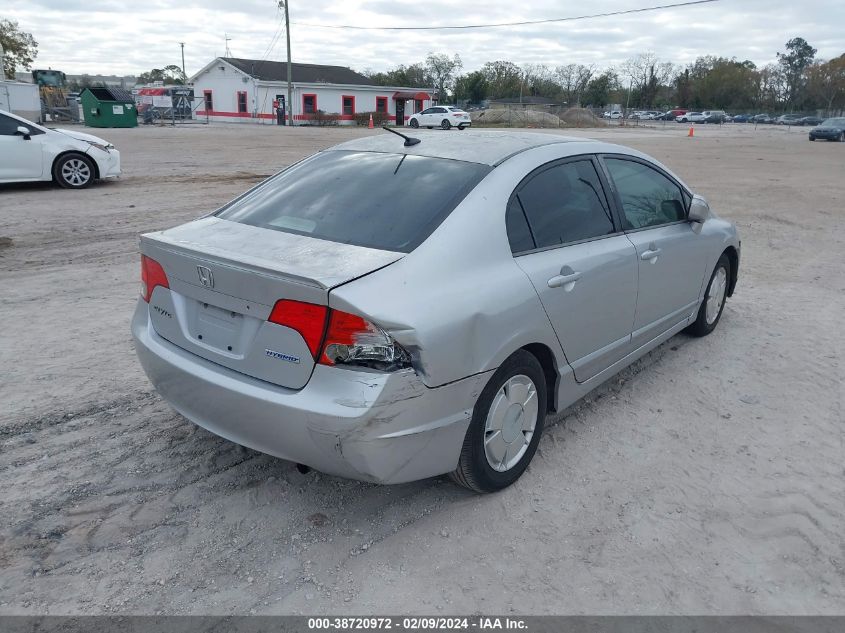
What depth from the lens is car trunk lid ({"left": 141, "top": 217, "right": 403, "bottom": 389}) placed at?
2756 millimetres

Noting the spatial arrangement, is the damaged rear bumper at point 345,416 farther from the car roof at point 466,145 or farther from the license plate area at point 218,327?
the car roof at point 466,145

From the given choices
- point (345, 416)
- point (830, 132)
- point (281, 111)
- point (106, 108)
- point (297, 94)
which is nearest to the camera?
point (345, 416)

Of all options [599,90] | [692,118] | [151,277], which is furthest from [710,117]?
[151,277]

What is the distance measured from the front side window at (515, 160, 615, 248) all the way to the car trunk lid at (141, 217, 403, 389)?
95cm

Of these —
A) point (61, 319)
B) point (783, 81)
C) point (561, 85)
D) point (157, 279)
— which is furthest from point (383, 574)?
point (783, 81)

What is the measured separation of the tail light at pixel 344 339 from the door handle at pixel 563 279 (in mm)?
1035

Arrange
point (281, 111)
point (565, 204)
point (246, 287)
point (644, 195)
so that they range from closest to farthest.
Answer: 1. point (246, 287)
2. point (565, 204)
3. point (644, 195)
4. point (281, 111)

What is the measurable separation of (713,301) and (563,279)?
2.69 meters

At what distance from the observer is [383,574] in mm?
2797

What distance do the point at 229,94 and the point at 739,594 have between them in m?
63.5

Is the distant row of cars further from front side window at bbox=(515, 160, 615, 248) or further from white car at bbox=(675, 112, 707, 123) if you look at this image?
front side window at bbox=(515, 160, 615, 248)

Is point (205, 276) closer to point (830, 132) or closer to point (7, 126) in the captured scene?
point (7, 126)

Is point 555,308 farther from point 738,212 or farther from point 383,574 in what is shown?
point 738,212

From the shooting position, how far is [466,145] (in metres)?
3.88
